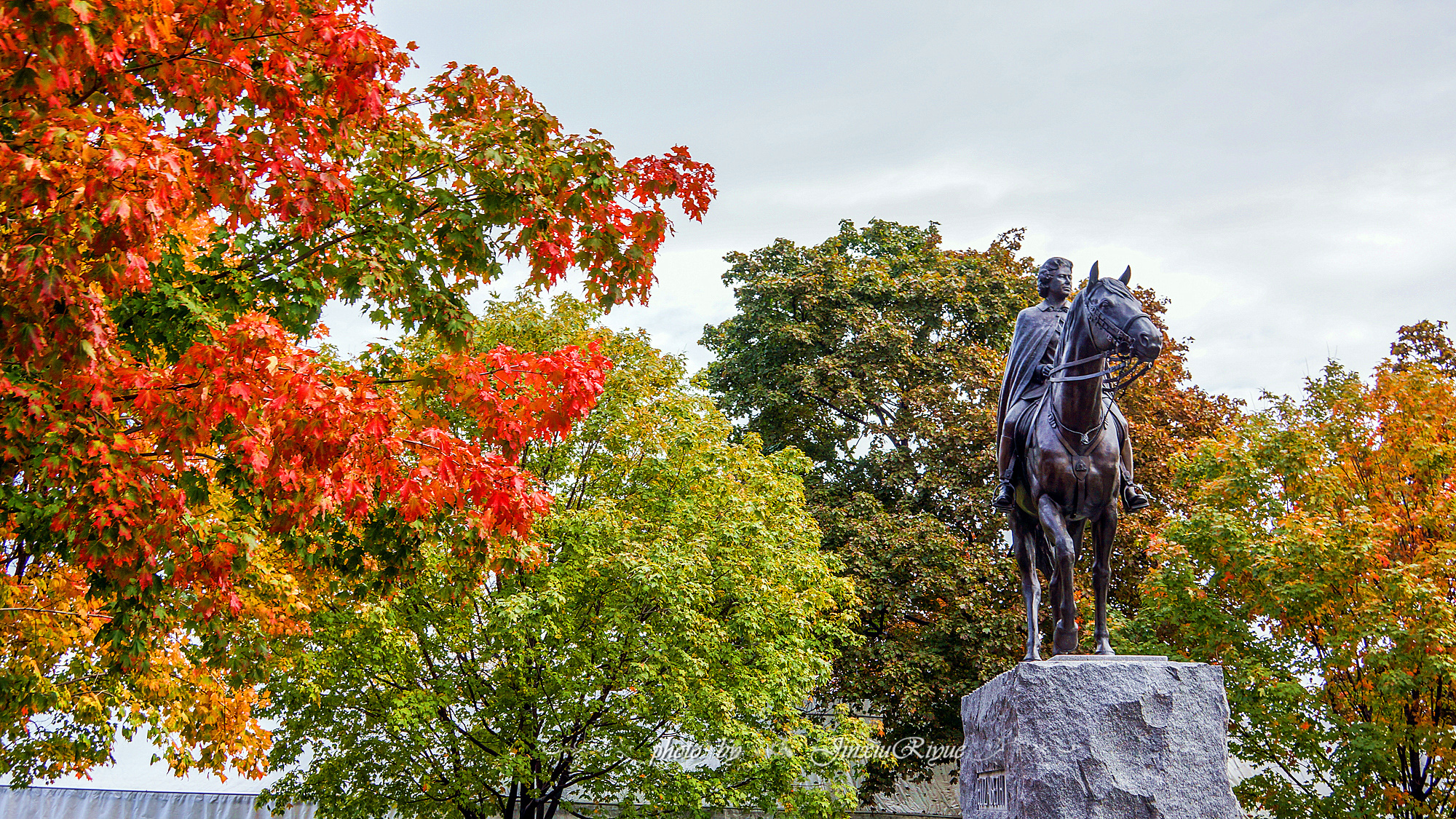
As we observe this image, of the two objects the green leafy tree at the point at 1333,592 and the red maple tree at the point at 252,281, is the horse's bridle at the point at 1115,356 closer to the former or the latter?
the red maple tree at the point at 252,281

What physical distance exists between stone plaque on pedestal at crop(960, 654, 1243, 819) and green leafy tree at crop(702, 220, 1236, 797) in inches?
563

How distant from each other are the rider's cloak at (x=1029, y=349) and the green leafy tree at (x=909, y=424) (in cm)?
1243

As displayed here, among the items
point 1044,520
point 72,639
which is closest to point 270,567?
point 72,639

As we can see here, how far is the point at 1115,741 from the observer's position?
19.3 ft

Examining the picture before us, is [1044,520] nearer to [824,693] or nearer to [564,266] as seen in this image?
[564,266]

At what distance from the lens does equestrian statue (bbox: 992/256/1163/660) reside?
20.9 ft

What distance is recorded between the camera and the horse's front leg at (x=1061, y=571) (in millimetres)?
6691

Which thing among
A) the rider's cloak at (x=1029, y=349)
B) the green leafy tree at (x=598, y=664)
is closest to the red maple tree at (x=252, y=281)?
the rider's cloak at (x=1029, y=349)

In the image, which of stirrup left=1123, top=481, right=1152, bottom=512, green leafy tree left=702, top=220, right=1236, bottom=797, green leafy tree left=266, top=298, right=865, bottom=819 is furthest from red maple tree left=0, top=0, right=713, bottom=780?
green leafy tree left=702, top=220, right=1236, bottom=797

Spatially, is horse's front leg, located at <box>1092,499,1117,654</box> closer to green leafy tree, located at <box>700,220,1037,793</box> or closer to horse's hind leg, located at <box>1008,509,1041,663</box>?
horse's hind leg, located at <box>1008,509,1041,663</box>

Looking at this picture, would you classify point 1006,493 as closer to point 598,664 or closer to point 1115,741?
point 1115,741

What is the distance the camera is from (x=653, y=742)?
54.1 feet

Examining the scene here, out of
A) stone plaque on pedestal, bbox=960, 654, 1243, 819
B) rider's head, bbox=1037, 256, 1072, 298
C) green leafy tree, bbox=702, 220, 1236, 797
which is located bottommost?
stone plaque on pedestal, bbox=960, 654, 1243, 819

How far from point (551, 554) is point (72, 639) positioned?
23.3 feet
